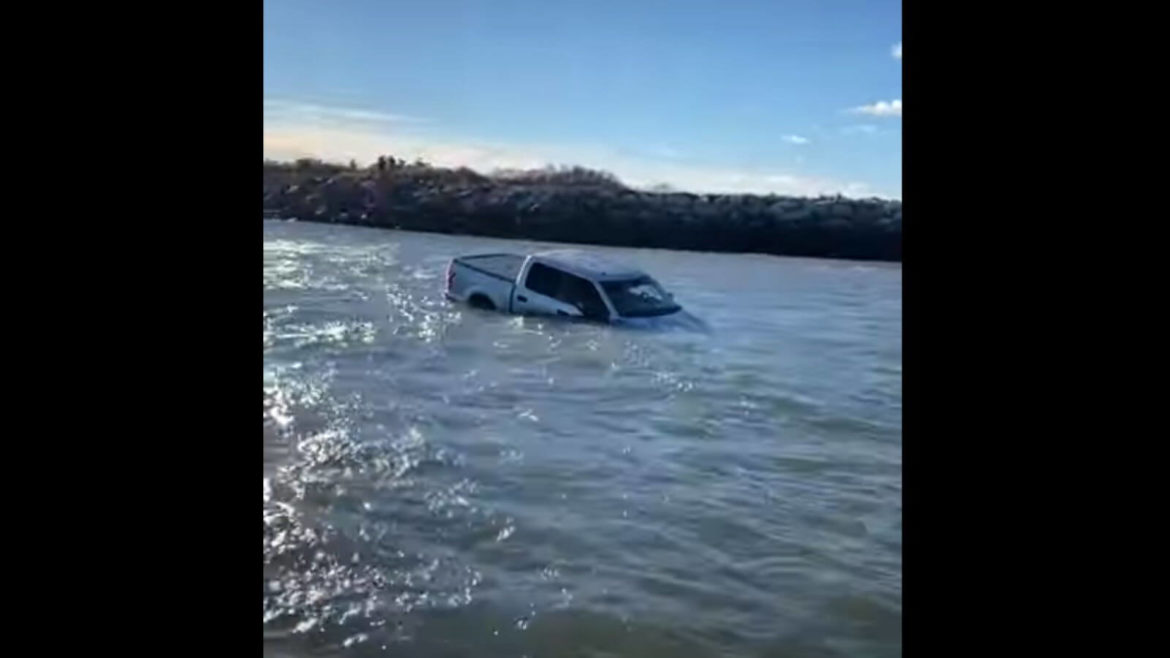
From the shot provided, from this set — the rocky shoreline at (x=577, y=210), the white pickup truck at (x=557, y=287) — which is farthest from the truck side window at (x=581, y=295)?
the rocky shoreline at (x=577, y=210)

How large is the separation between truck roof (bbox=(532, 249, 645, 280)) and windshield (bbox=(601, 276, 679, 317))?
2cm

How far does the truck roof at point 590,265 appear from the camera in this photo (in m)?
2.28

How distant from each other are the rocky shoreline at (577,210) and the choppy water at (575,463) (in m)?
0.05

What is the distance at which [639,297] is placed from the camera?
2.24 meters

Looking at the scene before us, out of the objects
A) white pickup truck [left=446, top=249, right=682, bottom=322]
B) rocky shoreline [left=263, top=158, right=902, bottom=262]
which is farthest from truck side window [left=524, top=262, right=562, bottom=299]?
rocky shoreline [left=263, top=158, right=902, bottom=262]

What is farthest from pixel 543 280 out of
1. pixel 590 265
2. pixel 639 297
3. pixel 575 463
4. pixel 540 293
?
pixel 575 463

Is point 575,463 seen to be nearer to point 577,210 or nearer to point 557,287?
point 557,287

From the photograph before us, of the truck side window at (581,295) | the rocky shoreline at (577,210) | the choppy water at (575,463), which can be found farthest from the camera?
the truck side window at (581,295)

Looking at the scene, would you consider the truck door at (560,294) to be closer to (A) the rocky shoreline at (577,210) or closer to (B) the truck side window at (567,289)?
(B) the truck side window at (567,289)

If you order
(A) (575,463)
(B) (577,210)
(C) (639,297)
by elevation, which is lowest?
(A) (575,463)

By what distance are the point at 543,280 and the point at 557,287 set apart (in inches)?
1.8

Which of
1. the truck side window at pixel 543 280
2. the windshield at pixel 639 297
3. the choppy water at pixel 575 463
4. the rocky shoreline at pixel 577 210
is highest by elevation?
the rocky shoreline at pixel 577 210
